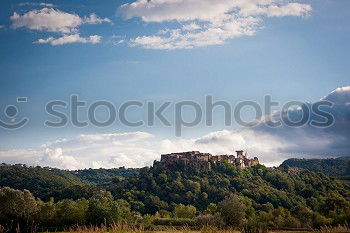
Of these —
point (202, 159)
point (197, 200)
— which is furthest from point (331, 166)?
point (197, 200)

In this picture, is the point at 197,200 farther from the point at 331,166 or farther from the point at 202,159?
the point at 331,166

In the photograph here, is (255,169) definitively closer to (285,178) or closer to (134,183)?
(285,178)

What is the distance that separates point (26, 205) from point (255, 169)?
9178 centimetres

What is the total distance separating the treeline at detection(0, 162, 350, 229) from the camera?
2200 inches

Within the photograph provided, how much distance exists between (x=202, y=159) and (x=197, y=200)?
30.1m

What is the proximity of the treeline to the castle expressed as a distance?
324cm

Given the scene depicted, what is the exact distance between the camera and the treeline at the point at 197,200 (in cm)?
5588

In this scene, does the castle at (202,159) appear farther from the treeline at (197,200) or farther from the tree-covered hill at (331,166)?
the tree-covered hill at (331,166)

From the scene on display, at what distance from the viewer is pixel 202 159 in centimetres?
13388

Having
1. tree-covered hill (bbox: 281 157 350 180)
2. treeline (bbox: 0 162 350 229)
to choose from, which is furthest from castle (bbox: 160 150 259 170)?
tree-covered hill (bbox: 281 157 350 180)

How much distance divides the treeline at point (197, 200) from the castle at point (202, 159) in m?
3.24

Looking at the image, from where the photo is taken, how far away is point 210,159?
13600 centimetres

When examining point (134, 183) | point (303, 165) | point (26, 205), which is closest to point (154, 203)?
point (134, 183)

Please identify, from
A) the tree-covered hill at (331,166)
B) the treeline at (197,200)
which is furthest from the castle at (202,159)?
the tree-covered hill at (331,166)
